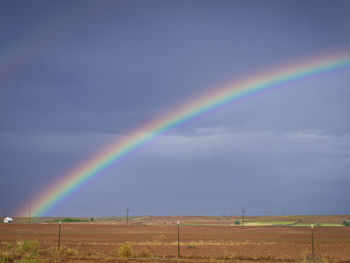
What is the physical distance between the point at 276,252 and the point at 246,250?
259 centimetres

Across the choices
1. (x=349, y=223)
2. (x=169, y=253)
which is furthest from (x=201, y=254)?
(x=349, y=223)

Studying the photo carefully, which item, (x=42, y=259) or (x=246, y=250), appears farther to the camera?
(x=246, y=250)

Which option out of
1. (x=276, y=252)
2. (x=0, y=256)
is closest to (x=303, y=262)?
(x=276, y=252)

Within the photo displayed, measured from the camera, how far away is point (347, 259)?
92.9 ft

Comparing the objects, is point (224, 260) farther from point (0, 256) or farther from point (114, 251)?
point (0, 256)

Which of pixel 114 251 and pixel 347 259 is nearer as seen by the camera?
pixel 347 259

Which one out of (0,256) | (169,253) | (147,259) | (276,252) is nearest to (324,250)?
(276,252)

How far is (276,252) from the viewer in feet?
108

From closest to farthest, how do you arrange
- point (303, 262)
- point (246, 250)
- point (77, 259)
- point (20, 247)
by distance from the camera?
1. point (303, 262)
2. point (77, 259)
3. point (20, 247)
4. point (246, 250)

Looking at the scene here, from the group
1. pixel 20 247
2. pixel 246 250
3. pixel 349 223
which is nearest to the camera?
pixel 20 247

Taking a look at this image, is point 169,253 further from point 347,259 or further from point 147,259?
point 347,259

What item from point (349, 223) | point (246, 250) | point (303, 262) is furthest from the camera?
point (349, 223)

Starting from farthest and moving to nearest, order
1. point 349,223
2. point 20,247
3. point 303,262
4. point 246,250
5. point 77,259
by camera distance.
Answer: point 349,223 → point 246,250 → point 20,247 → point 77,259 → point 303,262

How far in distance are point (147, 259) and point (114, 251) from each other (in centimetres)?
589
